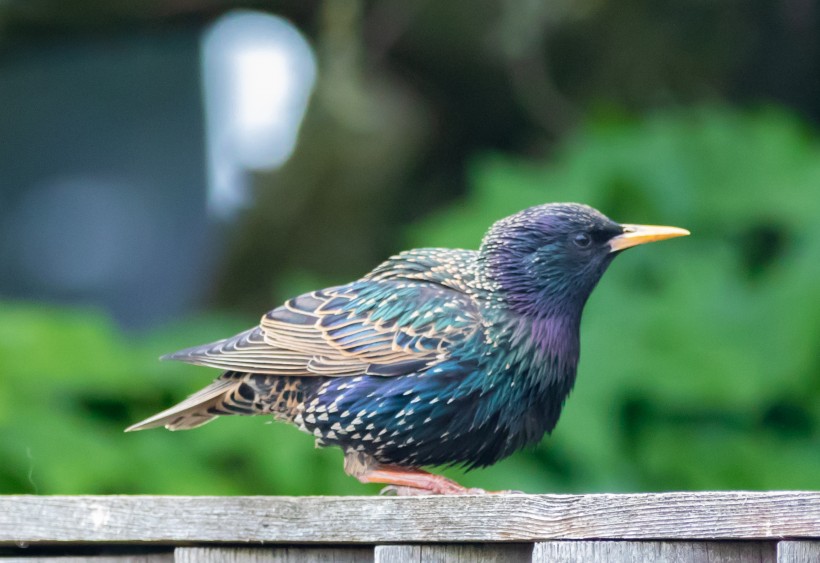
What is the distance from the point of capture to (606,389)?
4082 mm

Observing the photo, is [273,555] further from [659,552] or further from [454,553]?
[659,552]

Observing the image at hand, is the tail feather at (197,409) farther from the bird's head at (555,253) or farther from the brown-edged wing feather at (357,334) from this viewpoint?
the bird's head at (555,253)

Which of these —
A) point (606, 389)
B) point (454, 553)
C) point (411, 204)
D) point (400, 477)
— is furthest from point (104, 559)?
point (411, 204)

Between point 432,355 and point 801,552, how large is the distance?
879 millimetres

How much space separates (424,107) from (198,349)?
3503 millimetres

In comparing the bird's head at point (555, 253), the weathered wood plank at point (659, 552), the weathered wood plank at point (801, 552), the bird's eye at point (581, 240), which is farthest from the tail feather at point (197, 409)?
the weathered wood plank at point (801, 552)

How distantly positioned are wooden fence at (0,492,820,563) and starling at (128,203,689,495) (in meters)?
0.31

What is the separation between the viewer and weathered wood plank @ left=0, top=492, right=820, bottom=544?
6.70 ft

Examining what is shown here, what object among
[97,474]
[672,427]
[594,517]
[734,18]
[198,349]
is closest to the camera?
[594,517]

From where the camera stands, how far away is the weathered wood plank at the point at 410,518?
204cm

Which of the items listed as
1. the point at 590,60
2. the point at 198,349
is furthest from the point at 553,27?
the point at 198,349

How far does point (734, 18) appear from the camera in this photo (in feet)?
19.1

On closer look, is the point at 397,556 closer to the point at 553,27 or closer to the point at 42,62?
the point at 553,27

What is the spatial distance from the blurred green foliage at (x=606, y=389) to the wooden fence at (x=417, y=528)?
4.30 ft
